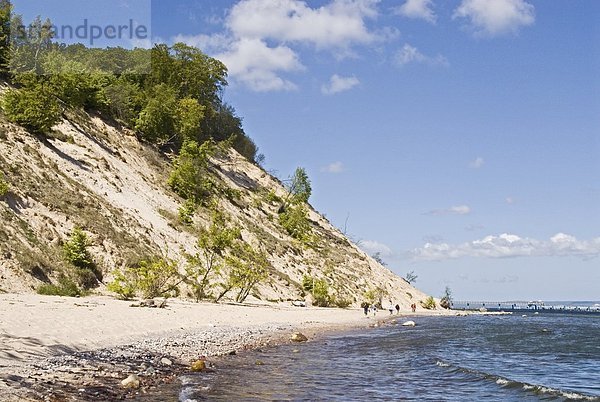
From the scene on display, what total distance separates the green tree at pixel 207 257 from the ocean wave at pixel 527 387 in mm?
20552

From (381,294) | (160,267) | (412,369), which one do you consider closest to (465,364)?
(412,369)

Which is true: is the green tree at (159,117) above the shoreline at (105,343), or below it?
above

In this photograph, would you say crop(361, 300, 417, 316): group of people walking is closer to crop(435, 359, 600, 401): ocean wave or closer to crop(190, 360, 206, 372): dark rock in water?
crop(435, 359, 600, 401): ocean wave

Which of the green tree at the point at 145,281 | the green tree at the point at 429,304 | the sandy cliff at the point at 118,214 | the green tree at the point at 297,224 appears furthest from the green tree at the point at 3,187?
the green tree at the point at 429,304

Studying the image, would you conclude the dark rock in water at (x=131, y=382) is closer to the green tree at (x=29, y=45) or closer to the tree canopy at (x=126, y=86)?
the tree canopy at (x=126, y=86)

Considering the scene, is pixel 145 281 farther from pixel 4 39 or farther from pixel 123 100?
pixel 4 39

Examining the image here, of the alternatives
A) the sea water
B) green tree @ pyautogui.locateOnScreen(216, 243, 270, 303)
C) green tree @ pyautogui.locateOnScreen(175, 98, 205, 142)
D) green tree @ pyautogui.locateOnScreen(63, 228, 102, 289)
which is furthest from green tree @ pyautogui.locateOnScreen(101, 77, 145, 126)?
the sea water

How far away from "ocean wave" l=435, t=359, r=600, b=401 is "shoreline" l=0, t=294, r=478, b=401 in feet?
27.3

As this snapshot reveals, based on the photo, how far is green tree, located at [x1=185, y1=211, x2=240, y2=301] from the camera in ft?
121

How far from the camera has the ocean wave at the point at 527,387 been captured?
15154mm

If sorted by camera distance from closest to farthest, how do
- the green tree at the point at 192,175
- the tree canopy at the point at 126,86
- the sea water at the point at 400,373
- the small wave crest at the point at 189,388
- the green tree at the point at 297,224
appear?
the small wave crest at the point at 189,388, the sea water at the point at 400,373, the tree canopy at the point at 126,86, the green tree at the point at 192,175, the green tree at the point at 297,224

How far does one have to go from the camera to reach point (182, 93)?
66.8 meters

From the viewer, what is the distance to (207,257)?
40.6m

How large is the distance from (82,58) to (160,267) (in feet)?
147
